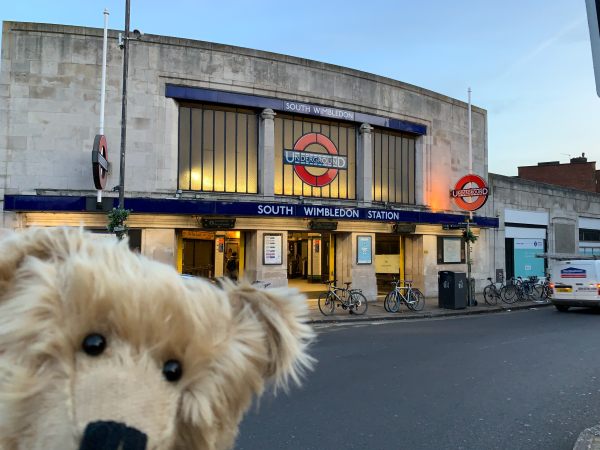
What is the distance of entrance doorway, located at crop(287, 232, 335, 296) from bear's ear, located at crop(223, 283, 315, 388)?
64.2ft

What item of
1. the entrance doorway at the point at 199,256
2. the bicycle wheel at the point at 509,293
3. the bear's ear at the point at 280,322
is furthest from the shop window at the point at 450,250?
the bear's ear at the point at 280,322

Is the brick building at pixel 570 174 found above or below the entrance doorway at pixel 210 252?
above

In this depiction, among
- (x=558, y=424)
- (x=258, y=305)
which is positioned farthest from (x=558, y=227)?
(x=258, y=305)

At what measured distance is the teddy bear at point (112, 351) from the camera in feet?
3.22

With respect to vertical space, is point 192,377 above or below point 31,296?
below

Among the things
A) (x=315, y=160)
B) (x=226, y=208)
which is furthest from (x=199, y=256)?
(x=315, y=160)

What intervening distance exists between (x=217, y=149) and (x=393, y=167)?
782 cm

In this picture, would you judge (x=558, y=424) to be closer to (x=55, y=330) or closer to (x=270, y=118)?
(x=55, y=330)

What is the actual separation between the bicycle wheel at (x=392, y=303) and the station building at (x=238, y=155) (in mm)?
2477

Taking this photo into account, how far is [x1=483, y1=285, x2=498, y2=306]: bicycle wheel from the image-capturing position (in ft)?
59.7

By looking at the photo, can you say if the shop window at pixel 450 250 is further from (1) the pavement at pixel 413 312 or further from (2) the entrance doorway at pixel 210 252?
(2) the entrance doorway at pixel 210 252

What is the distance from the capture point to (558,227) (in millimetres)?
27078

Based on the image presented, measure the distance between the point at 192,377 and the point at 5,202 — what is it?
1460 cm

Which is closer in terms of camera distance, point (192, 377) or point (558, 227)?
point (192, 377)
